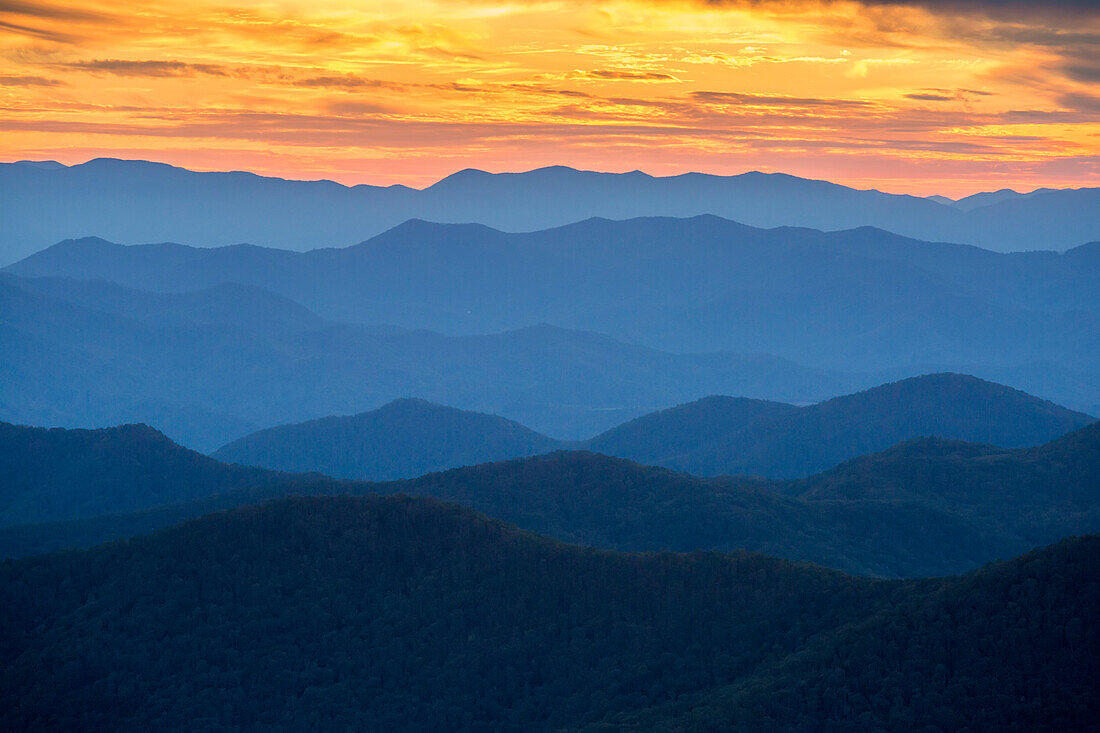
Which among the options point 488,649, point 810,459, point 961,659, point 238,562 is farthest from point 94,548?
point 810,459

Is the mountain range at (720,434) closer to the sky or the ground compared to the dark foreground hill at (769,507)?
closer to the ground

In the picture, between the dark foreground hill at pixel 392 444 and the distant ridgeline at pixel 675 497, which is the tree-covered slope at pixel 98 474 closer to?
the distant ridgeline at pixel 675 497

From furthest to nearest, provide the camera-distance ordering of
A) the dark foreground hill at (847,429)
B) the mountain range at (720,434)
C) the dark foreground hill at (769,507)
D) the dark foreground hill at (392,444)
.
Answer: the dark foreground hill at (392,444), the mountain range at (720,434), the dark foreground hill at (847,429), the dark foreground hill at (769,507)

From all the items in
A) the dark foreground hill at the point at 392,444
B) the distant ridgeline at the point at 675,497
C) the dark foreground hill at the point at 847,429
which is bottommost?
the dark foreground hill at the point at 392,444

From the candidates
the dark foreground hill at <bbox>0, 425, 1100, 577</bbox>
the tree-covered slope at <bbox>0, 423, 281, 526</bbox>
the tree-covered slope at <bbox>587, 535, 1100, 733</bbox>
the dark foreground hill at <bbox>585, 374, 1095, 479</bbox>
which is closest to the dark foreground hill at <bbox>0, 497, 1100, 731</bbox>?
the tree-covered slope at <bbox>587, 535, 1100, 733</bbox>

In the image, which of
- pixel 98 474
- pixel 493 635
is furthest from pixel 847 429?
pixel 493 635

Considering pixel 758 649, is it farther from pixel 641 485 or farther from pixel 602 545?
pixel 641 485

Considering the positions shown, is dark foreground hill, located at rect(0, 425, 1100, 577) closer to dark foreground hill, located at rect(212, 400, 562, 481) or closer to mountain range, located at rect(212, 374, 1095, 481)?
mountain range, located at rect(212, 374, 1095, 481)

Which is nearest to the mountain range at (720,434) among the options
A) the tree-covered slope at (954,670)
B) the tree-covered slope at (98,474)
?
the tree-covered slope at (98,474)
